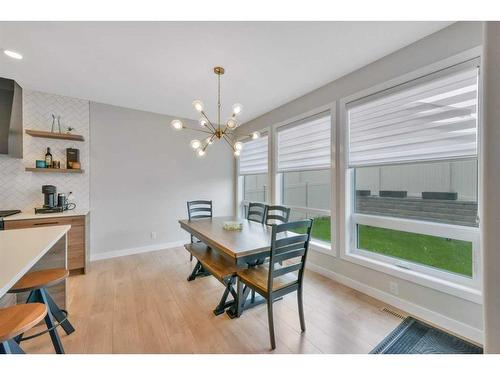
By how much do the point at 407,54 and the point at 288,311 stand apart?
2.88m

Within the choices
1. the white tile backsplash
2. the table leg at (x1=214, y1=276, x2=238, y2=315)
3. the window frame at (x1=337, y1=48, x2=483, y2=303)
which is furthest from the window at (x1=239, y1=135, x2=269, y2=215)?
the white tile backsplash

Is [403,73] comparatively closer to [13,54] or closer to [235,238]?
[235,238]

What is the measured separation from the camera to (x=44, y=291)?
1.54m

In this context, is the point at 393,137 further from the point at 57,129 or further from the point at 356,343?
the point at 57,129

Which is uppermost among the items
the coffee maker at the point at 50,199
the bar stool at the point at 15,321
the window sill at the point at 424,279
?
the coffee maker at the point at 50,199

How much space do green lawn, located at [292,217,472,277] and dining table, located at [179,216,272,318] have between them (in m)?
1.27

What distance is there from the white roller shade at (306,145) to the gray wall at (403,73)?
0.30 metres

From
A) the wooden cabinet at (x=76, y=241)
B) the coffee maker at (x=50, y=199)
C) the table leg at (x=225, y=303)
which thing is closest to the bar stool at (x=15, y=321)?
the table leg at (x=225, y=303)

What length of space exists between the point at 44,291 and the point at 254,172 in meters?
3.49

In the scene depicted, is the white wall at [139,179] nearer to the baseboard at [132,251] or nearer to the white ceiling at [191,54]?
the baseboard at [132,251]

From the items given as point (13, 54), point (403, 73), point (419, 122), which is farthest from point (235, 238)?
point (13, 54)

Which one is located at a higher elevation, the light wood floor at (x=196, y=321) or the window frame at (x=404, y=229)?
the window frame at (x=404, y=229)

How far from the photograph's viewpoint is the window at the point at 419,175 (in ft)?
5.63
